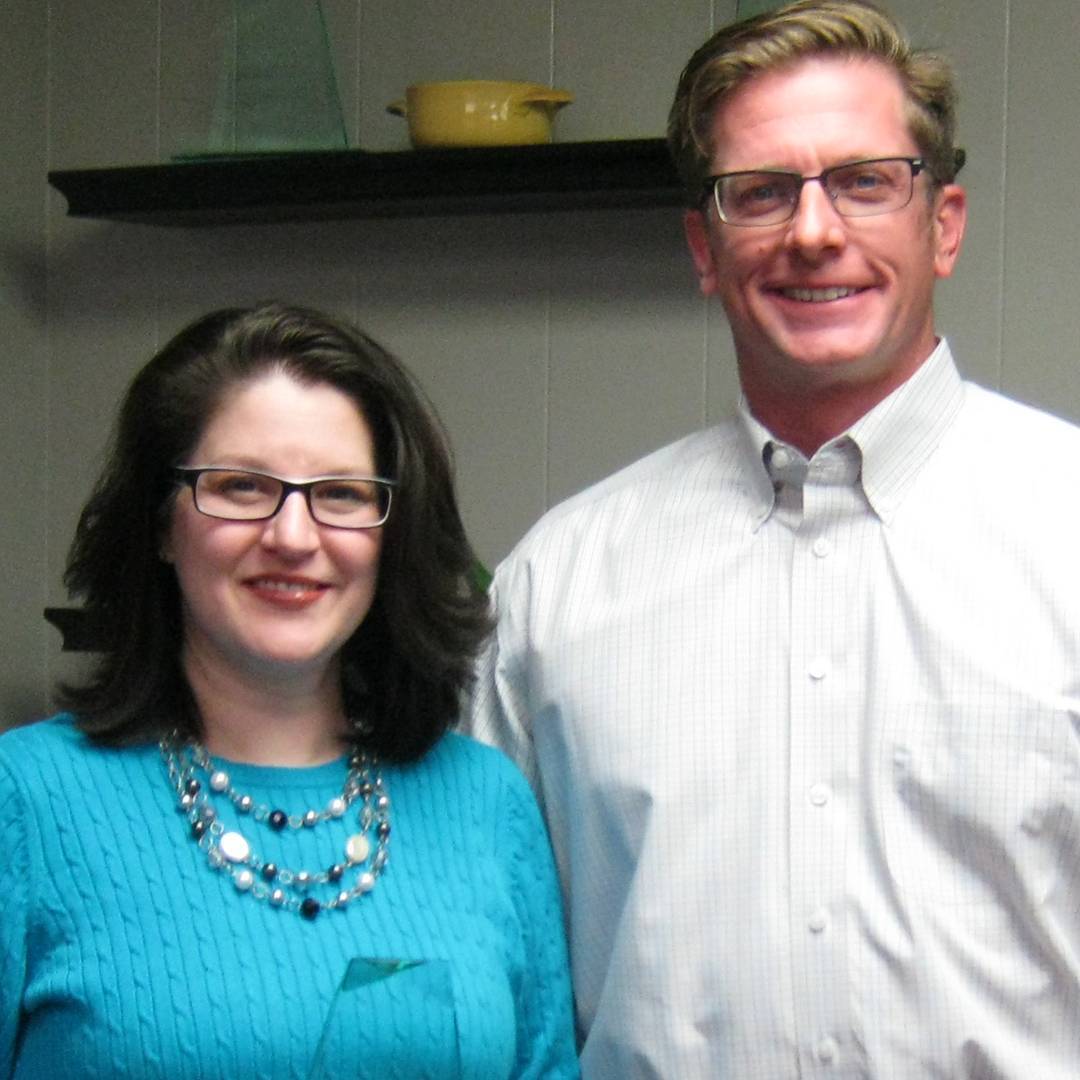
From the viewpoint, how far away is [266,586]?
4.47 ft

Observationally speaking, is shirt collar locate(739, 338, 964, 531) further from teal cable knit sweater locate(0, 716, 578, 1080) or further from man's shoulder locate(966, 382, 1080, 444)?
teal cable knit sweater locate(0, 716, 578, 1080)

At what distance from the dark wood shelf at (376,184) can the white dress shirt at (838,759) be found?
0.88 metres

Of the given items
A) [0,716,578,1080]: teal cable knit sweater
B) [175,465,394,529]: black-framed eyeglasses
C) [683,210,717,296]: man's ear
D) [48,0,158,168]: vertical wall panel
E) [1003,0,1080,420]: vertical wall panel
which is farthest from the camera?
[48,0,158,168]: vertical wall panel

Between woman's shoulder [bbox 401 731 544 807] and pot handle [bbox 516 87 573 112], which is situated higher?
pot handle [bbox 516 87 573 112]

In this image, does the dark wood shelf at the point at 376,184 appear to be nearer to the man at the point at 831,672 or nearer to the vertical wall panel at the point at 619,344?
the vertical wall panel at the point at 619,344

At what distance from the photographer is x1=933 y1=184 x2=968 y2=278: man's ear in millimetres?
1533

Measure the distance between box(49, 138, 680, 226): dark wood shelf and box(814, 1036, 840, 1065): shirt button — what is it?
1.31m

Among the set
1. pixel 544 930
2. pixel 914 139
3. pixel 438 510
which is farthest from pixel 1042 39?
pixel 544 930

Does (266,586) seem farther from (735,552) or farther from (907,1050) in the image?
(907,1050)

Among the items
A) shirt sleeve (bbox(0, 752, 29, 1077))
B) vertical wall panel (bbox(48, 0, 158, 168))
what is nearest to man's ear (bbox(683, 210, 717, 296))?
shirt sleeve (bbox(0, 752, 29, 1077))

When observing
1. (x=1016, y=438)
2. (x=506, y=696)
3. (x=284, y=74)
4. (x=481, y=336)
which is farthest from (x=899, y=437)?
(x=284, y=74)

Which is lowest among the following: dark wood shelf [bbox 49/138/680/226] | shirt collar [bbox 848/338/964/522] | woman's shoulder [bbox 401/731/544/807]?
woman's shoulder [bbox 401/731/544/807]

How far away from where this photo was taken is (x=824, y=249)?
1.45m

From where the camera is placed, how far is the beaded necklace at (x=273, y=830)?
133 centimetres
